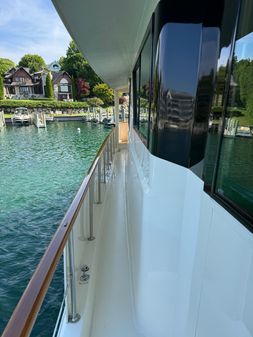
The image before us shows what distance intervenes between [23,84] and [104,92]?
1785cm

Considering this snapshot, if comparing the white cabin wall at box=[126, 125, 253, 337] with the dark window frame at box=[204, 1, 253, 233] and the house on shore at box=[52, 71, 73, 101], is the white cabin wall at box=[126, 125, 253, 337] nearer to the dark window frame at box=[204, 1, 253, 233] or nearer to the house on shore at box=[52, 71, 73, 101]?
the dark window frame at box=[204, 1, 253, 233]

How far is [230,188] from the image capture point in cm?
86

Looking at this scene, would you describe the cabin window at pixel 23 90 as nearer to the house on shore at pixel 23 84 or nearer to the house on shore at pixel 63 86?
the house on shore at pixel 23 84

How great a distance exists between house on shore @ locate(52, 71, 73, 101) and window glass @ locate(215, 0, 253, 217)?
48545mm

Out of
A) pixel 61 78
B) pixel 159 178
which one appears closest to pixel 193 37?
pixel 159 178

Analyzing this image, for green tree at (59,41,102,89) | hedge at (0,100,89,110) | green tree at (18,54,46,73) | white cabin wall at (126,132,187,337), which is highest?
green tree at (18,54,46,73)

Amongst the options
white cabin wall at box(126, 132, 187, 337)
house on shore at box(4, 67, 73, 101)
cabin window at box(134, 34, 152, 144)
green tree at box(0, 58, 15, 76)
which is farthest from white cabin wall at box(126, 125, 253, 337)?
green tree at box(0, 58, 15, 76)

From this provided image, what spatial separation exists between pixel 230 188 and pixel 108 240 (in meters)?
1.97

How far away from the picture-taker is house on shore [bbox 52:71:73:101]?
46188mm

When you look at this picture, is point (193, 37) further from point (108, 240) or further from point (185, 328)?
point (108, 240)

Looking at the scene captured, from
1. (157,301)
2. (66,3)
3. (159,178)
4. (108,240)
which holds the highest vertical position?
(66,3)

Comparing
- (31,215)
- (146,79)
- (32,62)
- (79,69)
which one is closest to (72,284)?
(146,79)

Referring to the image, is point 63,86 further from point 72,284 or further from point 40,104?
point 72,284

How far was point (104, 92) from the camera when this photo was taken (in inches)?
1656
